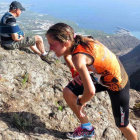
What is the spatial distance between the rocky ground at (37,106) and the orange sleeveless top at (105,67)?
2030 mm

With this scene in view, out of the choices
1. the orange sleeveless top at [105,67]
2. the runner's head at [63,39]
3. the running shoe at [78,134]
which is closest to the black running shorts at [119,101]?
the orange sleeveless top at [105,67]

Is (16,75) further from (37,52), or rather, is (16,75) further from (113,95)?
(113,95)

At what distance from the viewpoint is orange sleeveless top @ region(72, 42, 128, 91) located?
346cm

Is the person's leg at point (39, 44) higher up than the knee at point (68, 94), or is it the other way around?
the person's leg at point (39, 44)

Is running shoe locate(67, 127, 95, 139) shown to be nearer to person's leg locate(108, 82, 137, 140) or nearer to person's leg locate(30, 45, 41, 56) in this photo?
person's leg locate(108, 82, 137, 140)

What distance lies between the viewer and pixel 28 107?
199 inches

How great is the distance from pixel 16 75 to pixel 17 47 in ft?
7.18

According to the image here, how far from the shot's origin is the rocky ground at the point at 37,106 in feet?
14.1

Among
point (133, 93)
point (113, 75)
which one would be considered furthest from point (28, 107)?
point (133, 93)

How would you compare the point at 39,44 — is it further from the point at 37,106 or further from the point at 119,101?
the point at 119,101

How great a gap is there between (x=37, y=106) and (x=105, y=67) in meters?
2.78

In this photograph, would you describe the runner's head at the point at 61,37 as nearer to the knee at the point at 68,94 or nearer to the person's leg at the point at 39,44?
the knee at the point at 68,94

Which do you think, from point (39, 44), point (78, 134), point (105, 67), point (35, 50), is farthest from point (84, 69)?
point (35, 50)

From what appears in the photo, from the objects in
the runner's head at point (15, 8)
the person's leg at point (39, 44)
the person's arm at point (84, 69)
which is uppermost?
the runner's head at point (15, 8)
